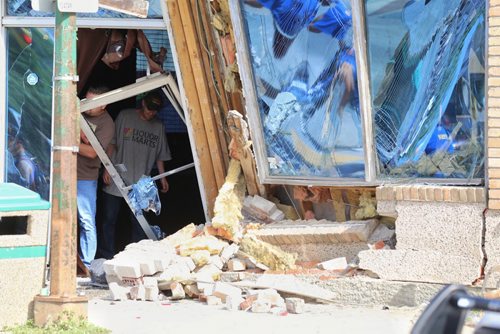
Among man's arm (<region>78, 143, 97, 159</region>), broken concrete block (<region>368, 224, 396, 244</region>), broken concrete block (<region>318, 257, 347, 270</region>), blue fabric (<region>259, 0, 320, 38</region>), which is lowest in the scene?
broken concrete block (<region>318, 257, 347, 270</region>)

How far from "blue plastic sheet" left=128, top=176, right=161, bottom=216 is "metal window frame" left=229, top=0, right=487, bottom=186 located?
1.56 m

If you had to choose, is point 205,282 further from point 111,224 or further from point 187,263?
point 111,224

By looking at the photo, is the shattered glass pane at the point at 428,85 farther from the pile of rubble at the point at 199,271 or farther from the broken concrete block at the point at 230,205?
the broken concrete block at the point at 230,205

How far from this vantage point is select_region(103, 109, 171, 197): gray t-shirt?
12.5 metres

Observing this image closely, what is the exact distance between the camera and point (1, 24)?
12.1 m

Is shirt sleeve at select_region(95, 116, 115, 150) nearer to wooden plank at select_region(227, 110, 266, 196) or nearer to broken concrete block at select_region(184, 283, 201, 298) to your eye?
wooden plank at select_region(227, 110, 266, 196)

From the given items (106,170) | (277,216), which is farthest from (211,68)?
(106,170)

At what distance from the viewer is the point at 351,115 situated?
10328 mm

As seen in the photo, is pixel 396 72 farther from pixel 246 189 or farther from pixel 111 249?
pixel 111 249

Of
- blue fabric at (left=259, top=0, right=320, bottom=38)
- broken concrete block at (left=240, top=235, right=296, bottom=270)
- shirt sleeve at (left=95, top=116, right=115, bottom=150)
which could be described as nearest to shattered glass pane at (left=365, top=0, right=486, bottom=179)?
blue fabric at (left=259, top=0, right=320, bottom=38)

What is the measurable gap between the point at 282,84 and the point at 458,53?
5.63ft

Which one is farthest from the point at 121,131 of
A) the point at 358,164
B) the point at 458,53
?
the point at 458,53

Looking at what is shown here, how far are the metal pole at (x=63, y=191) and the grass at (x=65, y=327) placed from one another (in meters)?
0.04

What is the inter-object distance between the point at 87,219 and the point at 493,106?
14.8ft
